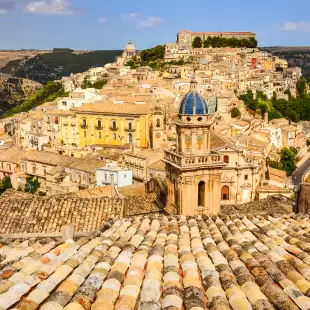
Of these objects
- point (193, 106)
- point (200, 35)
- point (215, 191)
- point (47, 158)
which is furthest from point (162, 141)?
point (200, 35)

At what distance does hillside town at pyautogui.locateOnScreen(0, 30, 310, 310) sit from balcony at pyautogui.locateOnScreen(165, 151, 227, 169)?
56mm

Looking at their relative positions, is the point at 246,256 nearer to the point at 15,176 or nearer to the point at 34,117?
the point at 15,176

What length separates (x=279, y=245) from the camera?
5.95 metres

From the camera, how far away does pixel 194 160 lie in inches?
688

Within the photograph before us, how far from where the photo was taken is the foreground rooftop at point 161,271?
12.4ft

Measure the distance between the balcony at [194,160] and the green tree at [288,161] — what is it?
31158 millimetres

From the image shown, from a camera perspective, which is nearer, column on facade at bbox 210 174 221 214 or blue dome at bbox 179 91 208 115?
column on facade at bbox 210 174 221 214

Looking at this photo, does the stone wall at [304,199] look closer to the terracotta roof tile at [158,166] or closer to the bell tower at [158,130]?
the terracotta roof tile at [158,166]

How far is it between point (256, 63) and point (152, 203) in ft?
257

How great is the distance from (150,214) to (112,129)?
25625mm

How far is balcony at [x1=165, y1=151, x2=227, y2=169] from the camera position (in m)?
17.2

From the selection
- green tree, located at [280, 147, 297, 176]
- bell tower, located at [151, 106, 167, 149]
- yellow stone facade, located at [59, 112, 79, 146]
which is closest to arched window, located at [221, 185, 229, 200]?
bell tower, located at [151, 106, 167, 149]

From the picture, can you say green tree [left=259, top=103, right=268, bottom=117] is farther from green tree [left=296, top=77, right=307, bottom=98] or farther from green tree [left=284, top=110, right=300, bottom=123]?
green tree [left=296, top=77, right=307, bottom=98]

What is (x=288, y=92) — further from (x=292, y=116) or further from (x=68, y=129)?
(x=68, y=129)
